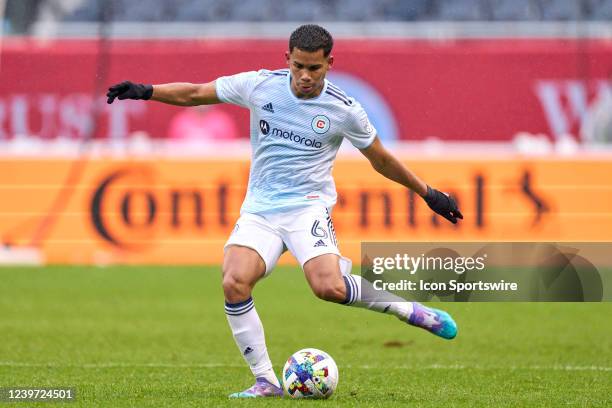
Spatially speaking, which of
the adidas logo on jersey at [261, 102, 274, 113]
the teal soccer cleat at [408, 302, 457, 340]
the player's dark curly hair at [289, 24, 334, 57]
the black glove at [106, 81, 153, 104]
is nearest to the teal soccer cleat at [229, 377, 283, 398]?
the teal soccer cleat at [408, 302, 457, 340]

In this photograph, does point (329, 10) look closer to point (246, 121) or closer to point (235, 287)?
point (246, 121)

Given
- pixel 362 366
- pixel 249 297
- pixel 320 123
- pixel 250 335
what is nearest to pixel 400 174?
pixel 320 123

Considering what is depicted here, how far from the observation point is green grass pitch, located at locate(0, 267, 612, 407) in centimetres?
728

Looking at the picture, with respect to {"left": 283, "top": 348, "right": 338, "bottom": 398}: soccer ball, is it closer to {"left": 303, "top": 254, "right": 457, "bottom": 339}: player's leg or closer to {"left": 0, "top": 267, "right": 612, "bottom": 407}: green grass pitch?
{"left": 0, "top": 267, "right": 612, "bottom": 407}: green grass pitch

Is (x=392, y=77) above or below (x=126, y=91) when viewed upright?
below

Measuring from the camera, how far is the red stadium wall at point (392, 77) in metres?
17.4

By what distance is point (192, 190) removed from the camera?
15633mm

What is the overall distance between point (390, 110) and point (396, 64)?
0.68 metres

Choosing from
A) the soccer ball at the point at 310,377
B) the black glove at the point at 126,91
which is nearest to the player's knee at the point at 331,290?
the soccer ball at the point at 310,377

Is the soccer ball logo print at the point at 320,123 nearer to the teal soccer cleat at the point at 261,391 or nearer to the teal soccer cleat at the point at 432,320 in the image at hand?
the teal soccer cleat at the point at 432,320

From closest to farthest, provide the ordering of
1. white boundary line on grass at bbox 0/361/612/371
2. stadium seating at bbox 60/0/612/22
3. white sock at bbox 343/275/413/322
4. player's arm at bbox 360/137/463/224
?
white sock at bbox 343/275/413/322, player's arm at bbox 360/137/463/224, white boundary line on grass at bbox 0/361/612/371, stadium seating at bbox 60/0/612/22

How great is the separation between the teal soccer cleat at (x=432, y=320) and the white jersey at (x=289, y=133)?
85 centimetres

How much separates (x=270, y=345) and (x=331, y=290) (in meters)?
3.07

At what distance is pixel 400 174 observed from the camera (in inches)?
287
